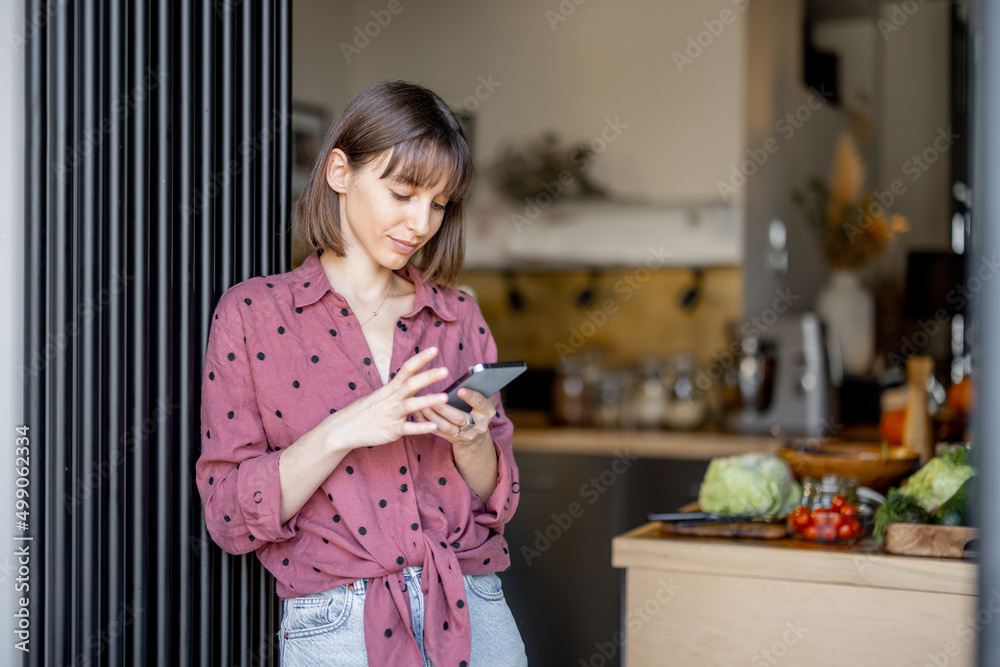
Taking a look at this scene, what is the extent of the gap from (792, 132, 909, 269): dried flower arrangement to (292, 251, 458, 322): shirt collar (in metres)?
3.62

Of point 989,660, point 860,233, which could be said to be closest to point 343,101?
point 860,233

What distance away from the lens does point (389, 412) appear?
1181 millimetres

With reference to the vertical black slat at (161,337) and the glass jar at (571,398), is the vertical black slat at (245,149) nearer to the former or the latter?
the vertical black slat at (161,337)

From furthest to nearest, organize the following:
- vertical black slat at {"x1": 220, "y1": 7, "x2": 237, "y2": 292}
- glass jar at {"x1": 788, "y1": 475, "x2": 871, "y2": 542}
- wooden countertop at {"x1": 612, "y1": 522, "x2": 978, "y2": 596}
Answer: glass jar at {"x1": 788, "y1": 475, "x2": 871, "y2": 542}
wooden countertop at {"x1": 612, "y1": 522, "x2": 978, "y2": 596}
vertical black slat at {"x1": 220, "y1": 7, "x2": 237, "y2": 292}

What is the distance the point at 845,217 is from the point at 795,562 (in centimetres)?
334

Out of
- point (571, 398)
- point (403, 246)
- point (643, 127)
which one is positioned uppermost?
point (643, 127)

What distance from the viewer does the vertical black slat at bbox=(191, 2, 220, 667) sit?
57.3 inches

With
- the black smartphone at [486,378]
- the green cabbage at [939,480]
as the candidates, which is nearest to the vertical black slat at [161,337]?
the black smartphone at [486,378]

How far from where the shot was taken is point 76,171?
133 cm

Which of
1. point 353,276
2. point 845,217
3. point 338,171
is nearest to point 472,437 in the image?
point 353,276

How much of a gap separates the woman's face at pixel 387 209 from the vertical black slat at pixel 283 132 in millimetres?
236

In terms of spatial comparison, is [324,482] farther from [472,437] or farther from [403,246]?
[403,246]

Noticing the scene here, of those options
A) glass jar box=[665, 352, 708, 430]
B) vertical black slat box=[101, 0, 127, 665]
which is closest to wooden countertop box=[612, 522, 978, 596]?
vertical black slat box=[101, 0, 127, 665]

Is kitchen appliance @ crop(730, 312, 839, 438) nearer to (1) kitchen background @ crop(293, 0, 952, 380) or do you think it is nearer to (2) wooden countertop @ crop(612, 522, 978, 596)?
(1) kitchen background @ crop(293, 0, 952, 380)
